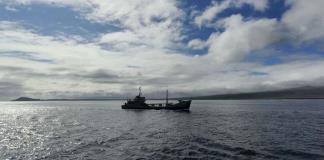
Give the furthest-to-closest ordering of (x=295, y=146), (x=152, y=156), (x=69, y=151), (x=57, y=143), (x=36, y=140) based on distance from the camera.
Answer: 1. (x=36, y=140)
2. (x=57, y=143)
3. (x=295, y=146)
4. (x=69, y=151)
5. (x=152, y=156)

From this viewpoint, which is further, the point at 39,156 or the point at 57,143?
the point at 57,143

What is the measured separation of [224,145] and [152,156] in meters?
12.4

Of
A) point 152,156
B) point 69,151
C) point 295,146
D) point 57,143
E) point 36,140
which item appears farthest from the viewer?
point 36,140

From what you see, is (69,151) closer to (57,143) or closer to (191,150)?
(57,143)

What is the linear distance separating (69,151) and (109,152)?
575cm

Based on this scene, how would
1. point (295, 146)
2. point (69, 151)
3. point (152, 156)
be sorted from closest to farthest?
point (152, 156)
point (69, 151)
point (295, 146)

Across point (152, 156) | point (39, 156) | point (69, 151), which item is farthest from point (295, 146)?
point (39, 156)

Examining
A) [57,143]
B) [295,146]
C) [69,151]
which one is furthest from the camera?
[57,143]

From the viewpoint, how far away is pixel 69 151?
3919 centimetres

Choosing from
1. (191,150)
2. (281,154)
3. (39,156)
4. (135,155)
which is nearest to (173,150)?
(191,150)

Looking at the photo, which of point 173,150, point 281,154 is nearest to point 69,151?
point 173,150

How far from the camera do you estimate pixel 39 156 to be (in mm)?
36719

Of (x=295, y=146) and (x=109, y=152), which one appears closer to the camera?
(x=109, y=152)

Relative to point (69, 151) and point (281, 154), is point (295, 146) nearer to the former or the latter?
point (281, 154)
